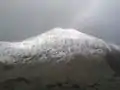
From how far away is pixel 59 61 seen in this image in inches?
37.1

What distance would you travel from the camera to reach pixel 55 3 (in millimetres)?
1052

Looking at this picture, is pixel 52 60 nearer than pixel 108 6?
Yes

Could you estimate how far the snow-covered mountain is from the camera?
0.93 meters

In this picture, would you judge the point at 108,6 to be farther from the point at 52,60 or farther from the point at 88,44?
the point at 52,60

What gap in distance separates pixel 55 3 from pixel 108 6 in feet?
0.75

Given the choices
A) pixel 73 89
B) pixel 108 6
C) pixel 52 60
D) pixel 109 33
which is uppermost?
pixel 108 6

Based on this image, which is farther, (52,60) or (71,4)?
(71,4)

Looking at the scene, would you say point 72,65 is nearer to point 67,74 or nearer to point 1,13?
point 67,74

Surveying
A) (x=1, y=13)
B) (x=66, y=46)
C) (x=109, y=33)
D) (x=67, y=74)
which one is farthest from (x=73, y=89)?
(x=1, y=13)

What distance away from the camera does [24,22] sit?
104 centimetres

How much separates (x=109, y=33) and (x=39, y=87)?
0.38 m

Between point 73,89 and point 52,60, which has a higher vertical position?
point 52,60

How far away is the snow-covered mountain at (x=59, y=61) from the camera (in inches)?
36.7

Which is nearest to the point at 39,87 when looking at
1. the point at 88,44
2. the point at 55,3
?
the point at 88,44
